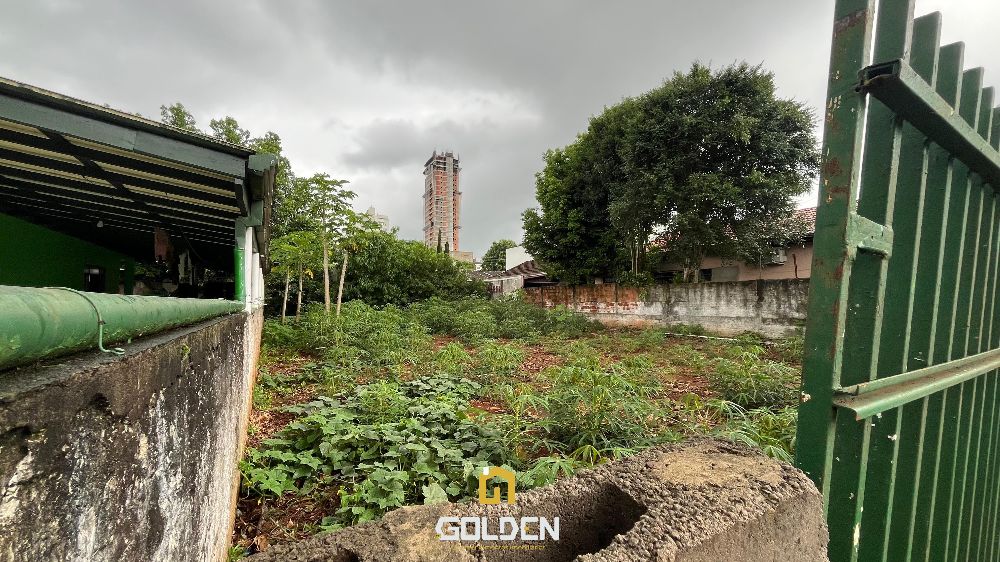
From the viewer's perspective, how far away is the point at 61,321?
51 cm

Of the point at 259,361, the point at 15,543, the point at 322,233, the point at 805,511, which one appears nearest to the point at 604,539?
the point at 805,511

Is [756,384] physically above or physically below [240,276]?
below

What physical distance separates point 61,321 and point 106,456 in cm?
24

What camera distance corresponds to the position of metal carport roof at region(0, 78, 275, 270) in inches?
86.7

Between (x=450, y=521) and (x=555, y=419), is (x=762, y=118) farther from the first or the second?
(x=450, y=521)

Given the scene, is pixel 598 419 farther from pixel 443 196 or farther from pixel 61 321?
pixel 443 196

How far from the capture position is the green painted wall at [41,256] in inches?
182

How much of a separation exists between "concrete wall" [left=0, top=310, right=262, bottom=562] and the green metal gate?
1.36 meters

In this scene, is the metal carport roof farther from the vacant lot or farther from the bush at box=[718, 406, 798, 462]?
the bush at box=[718, 406, 798, 462]

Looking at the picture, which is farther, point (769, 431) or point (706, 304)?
point (706, 304)

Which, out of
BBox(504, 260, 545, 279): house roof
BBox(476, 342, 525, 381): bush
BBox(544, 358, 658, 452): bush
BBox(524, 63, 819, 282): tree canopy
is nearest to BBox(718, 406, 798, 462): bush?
BBox(544, 358, 658, 452): bush

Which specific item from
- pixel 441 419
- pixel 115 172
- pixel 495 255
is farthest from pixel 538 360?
pixel 495 255

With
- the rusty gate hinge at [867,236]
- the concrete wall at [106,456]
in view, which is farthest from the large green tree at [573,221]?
the concrete wall at [106,456]

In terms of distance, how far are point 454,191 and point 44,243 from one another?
50.3m
